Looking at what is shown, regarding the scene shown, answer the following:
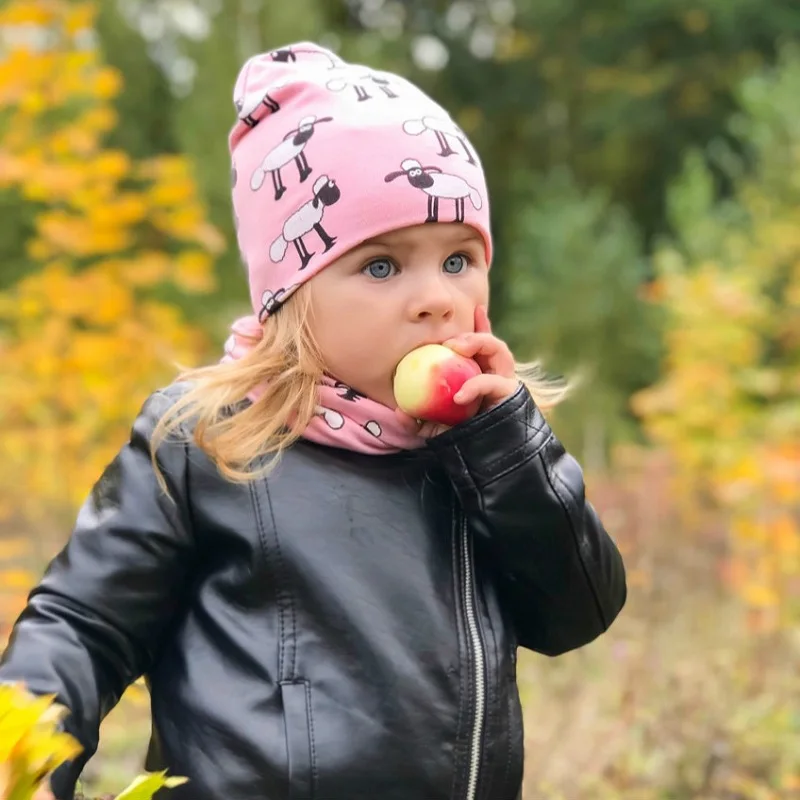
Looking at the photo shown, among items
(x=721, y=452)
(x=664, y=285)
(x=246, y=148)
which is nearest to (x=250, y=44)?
(x=664, y=285)

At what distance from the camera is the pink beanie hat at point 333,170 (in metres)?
1.71

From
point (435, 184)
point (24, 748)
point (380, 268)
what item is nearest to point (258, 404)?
point (380, 268)

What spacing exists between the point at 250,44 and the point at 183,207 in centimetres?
483

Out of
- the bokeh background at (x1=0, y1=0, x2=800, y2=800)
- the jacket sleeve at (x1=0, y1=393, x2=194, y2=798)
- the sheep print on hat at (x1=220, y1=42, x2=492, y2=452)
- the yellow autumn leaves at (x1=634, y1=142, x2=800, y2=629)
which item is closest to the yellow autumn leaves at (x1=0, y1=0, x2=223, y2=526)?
the bokeh background at (x1=0, y1=0, x2=800, y2=800)

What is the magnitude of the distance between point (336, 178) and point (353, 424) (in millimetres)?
375

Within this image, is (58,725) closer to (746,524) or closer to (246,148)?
(246,148)

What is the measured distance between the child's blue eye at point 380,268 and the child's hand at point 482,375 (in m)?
0.13

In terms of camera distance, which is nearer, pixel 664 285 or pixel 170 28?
pixel 664 285

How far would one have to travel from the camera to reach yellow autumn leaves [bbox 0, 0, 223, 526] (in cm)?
494

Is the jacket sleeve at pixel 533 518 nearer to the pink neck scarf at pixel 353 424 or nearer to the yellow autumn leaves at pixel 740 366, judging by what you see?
the pink neck scarf at pixel 353 424

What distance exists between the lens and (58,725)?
4.87 ft

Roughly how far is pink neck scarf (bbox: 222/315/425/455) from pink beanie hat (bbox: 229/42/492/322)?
178mm

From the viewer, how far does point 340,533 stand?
1.68m

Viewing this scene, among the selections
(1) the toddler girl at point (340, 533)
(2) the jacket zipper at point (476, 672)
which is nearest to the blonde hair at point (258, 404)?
(1) the toddler girl at point (340, 533)
